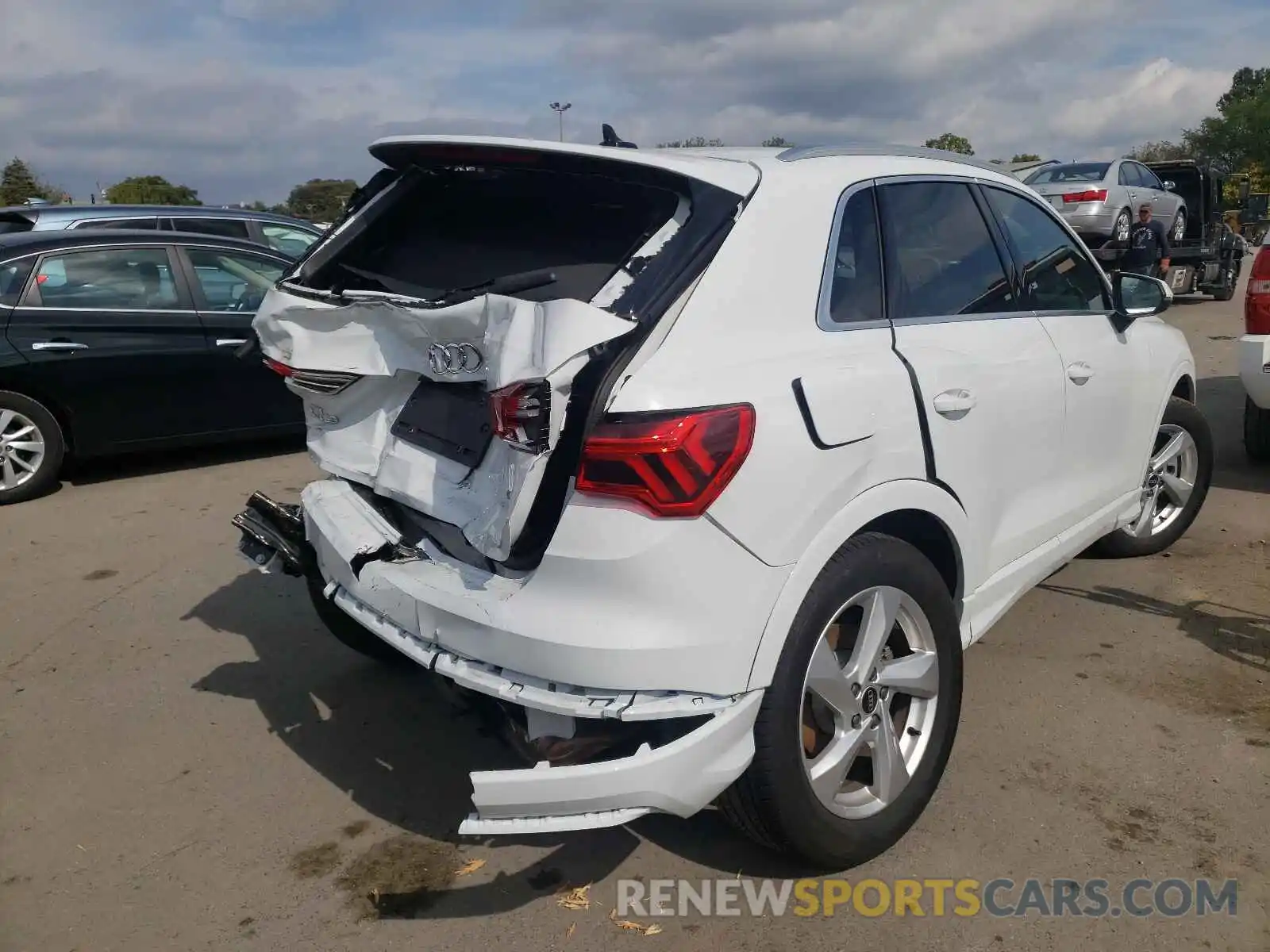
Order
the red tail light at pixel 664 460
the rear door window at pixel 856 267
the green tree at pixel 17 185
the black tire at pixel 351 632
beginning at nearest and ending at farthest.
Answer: the red tail light at pixel 664 460
the rear door window at pixel 856 267
the black tire at pixel 351 632
the green tree at pixel 17 185

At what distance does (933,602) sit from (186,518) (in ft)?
15.9

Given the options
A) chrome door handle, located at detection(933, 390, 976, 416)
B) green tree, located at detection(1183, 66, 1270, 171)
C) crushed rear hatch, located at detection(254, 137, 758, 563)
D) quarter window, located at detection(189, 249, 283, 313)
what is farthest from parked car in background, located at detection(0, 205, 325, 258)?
A: green tree, located at detection(1183, 66, 1270, 171)

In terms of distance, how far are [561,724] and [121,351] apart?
5641 mm

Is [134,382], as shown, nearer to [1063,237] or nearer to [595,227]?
[595,227]

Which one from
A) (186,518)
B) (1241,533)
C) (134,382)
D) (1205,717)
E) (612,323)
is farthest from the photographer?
(134,382)

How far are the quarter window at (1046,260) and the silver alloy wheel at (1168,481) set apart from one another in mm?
1199

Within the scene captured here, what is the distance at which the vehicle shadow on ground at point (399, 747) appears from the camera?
2877 millimetres

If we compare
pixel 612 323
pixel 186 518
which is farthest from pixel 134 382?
pixel 612 323

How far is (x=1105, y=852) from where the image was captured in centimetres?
288

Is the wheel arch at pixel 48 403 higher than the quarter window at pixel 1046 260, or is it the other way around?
the quarter window at pixel 1046 260

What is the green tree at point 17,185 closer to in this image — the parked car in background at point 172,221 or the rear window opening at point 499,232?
the parked car in background at point 172,221

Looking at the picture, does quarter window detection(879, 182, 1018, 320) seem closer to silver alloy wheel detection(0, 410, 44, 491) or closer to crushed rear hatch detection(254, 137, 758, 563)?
crushed rear hatch detection(254, 137, 758, 563)

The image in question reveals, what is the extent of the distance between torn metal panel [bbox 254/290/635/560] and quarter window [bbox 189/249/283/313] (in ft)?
14.7

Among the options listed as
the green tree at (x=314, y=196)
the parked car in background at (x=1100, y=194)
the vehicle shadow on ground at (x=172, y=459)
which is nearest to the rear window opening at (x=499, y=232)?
the vehicle shadow on ground at (x=172, y=459)
